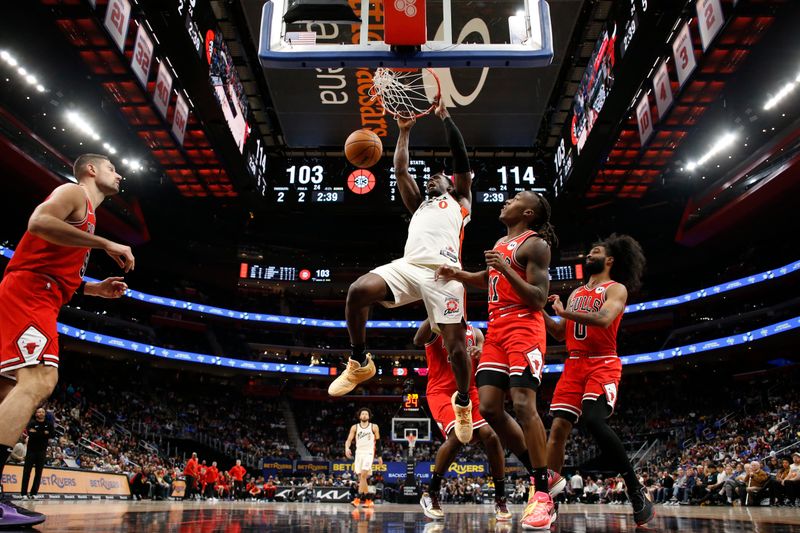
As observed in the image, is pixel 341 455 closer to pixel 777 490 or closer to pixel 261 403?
pixel 261 403

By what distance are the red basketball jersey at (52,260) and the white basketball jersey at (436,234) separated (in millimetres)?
2194

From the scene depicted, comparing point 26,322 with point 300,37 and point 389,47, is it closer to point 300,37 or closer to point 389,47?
point 300,37

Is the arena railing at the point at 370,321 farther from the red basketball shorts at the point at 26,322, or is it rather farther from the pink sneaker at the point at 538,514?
the pink sneaker at the point at 538,514

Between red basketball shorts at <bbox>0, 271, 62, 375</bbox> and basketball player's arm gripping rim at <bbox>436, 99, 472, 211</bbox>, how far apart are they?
3.08 meters

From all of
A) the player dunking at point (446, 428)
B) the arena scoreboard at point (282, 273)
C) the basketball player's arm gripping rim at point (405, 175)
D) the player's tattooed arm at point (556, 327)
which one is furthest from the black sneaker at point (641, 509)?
the arena scoreboard at point (282, 273)

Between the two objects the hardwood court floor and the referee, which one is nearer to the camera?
the hardwood court floor

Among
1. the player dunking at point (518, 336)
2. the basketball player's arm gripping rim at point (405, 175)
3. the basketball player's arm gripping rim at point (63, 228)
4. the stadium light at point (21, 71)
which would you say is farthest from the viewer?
the stadium light at point (21, 71)

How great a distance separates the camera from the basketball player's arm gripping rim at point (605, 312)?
179 inches

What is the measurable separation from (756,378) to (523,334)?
1149 inches

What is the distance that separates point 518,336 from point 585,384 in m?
0.94

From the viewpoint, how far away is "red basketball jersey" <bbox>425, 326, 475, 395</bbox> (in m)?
5.98

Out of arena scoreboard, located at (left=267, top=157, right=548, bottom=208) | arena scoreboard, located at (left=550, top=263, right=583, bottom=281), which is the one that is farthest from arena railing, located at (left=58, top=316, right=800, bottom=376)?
arena scoreboard, located at (left=267, top=157, right=548, bottom=208)

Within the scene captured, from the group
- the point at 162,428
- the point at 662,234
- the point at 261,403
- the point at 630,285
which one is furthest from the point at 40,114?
the point at 662,234

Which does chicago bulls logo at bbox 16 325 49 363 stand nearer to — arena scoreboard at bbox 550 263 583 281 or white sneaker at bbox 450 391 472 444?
white sneaker at bbox 450 391 472 444
